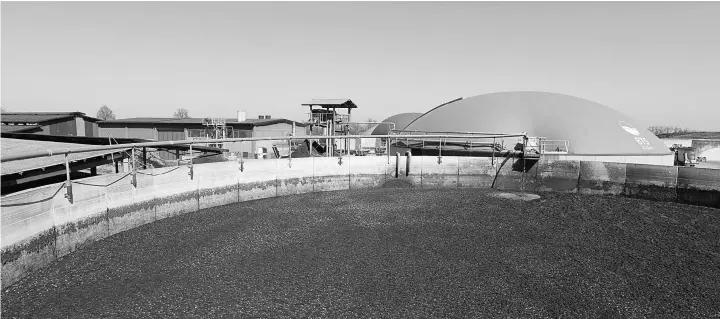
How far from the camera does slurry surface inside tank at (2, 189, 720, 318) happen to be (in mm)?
7473

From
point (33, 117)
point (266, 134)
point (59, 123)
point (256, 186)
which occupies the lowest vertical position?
point (256, 186)

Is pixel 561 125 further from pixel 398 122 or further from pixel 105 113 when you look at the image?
pixel 105 113

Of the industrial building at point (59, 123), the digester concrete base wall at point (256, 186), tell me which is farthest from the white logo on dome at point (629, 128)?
the industrial building at point (59, 123)

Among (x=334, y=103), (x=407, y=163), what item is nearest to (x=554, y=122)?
(x=407, y=163)

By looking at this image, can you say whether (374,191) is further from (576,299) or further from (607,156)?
(607,156)

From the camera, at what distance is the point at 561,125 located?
28.3 metres

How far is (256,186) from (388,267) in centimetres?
959

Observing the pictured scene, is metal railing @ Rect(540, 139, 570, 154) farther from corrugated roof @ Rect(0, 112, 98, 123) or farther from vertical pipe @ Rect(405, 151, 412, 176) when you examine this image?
corrugated roof @ Rect(0, 112, 98, 123)

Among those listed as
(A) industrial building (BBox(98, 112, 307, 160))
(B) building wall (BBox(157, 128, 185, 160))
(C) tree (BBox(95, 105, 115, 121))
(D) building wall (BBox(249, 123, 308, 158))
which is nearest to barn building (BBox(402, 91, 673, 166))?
(D) building wall (BBox(249, 123, 308, 158))

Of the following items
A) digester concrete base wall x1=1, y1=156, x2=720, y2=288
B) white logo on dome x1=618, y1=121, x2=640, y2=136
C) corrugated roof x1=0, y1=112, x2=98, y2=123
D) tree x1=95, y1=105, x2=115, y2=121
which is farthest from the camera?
tree x1=95, y1=105, x2=115, y2=121

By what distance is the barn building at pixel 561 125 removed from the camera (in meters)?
27.2

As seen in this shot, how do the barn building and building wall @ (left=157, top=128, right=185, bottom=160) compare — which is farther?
building wall @ (left=157, top=128, right=185, bottom=160)

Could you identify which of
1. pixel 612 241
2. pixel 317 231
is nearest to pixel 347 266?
pixel 317 231

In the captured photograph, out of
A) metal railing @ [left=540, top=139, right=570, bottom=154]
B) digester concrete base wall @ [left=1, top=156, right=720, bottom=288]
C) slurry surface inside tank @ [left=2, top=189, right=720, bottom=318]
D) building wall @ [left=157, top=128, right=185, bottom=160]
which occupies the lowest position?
slurry surface inside tank @ [left=2, top=189, right=720, bottom=318]
